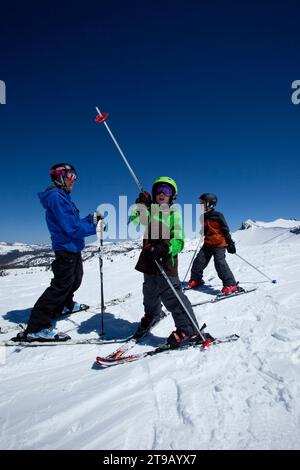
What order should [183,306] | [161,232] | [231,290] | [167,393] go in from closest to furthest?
[167,393] < [183,306] < [161,232] < [231,290]

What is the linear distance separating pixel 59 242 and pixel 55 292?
2.78 ft

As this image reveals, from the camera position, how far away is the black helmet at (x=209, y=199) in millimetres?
7113

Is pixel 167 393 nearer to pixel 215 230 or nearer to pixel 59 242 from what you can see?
pixel 59 242

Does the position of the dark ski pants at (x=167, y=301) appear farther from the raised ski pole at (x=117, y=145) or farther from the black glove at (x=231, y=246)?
the black glove at (x=231, y=246)

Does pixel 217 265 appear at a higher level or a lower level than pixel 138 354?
higher

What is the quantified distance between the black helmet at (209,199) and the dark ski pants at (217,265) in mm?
1175

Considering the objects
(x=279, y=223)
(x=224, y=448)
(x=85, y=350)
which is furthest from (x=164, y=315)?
(x=279, y=223)

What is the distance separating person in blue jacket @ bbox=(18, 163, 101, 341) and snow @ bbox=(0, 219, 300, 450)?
16.4 inches

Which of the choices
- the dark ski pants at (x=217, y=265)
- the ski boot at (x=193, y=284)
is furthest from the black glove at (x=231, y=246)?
the ski boot at (x=193, y=284)

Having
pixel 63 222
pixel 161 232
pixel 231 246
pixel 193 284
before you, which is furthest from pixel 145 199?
pixel 193 284

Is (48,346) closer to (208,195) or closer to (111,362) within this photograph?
(111,362)

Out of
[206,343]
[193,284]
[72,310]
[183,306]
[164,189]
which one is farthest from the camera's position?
[193,284]

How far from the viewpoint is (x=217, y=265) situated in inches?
274
